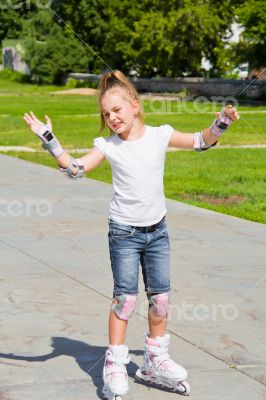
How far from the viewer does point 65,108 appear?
33406mm

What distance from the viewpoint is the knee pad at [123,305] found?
4.56 m

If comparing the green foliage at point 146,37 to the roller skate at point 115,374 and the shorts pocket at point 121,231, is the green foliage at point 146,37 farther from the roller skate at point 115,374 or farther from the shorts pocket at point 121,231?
the roller skate at point 115,374

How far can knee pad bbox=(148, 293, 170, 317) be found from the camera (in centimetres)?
466

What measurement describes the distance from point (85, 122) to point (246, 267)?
18.5 m

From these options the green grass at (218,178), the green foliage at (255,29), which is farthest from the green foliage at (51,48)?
the green grass at (218,178)

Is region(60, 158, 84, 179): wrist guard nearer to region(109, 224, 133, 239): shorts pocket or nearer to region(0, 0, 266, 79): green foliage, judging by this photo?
region(109, 224, 133, 239): shorts pocket

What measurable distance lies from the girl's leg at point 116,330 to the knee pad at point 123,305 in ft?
0.08

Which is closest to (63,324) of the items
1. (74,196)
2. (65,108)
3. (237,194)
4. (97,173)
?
(74,196)

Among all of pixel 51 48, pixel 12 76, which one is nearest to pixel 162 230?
pixel 51 48

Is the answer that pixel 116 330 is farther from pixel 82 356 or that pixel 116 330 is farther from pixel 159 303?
pixel 82 356

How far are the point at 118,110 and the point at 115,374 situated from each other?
1260mm

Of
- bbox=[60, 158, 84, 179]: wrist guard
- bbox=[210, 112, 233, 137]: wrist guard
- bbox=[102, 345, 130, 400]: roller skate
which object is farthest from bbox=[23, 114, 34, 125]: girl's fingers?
bbox=[102, 345, 130, 400]: roller skate

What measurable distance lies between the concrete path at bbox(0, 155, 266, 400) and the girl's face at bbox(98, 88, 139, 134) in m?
1.28

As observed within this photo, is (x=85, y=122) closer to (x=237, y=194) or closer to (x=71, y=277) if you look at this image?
(x=237, y=194)
